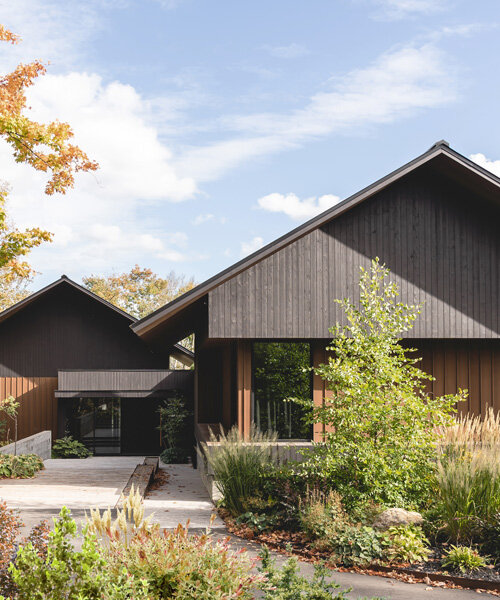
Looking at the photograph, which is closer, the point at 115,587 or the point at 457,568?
the point at 115,587

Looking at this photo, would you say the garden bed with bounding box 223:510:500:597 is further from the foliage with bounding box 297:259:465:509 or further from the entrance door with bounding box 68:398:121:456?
the entrance door with bounding box 68:398:121:456

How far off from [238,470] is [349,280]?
15.5 ft

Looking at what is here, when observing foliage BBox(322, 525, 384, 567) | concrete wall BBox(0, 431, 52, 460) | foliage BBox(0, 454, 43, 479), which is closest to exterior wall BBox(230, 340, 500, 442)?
foliage BBox(322, 525, 384, 567)

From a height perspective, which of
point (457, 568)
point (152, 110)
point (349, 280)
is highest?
point (152, 110)

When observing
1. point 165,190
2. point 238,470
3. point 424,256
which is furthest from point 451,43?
point 165,190

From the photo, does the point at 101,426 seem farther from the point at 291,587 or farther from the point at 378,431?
the point at 291,587

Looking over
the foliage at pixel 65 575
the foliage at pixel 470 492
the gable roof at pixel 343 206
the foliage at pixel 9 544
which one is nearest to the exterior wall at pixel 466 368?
the gable roof at pixel 343 206

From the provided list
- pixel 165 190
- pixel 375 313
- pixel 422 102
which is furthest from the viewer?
pixel 165 190

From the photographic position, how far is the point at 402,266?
1415cm

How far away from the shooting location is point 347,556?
8.52 meters

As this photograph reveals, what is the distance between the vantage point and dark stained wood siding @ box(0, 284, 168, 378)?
25.3m

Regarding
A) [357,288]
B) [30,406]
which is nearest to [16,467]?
[30,406]

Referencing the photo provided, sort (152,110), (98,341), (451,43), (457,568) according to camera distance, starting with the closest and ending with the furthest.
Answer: (457,568), (451,43), (152,110), (98,341)

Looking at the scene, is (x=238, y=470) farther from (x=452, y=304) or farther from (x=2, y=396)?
(x=2, y=396)
